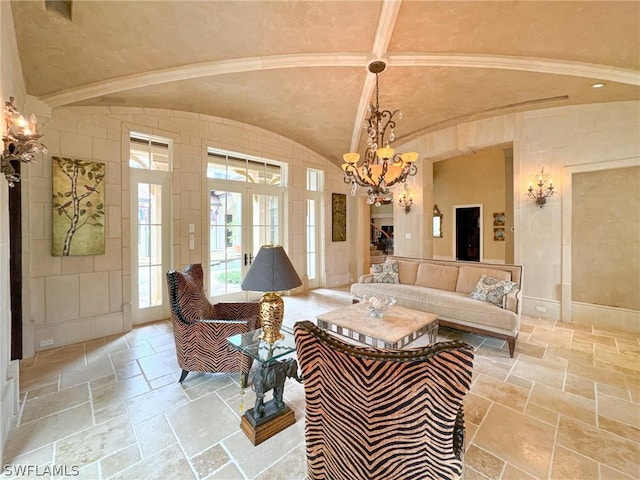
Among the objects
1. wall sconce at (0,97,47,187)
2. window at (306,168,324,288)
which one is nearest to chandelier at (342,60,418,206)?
wall sconce at (0,97,47,187)

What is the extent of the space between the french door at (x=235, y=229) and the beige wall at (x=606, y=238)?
5.20 metres

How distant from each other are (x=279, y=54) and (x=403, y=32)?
51.4 inches

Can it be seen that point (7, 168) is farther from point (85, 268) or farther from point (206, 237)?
point (206, 237)

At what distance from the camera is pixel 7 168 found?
1.65m

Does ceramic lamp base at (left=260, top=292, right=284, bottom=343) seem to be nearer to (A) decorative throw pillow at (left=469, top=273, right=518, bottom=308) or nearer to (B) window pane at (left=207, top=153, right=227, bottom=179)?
(A) decorative throw pillow at (left=469, top=273, right=518, bottom=308)

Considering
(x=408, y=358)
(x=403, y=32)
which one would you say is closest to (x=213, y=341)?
(x=408, y=358)

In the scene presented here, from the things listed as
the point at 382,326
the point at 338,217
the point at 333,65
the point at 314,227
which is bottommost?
the point at 382,326

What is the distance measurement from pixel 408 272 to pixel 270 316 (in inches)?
134

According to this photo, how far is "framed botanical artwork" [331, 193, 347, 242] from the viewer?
656cm

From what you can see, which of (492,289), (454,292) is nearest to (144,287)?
(454,292)

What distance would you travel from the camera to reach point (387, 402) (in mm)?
964

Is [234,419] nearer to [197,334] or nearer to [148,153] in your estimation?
[197,334]

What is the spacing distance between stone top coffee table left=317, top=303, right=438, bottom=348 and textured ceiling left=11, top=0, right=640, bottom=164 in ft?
→ 9.43

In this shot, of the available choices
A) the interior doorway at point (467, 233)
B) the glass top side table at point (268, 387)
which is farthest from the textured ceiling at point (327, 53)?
the interior doorway at point (467, 233)
